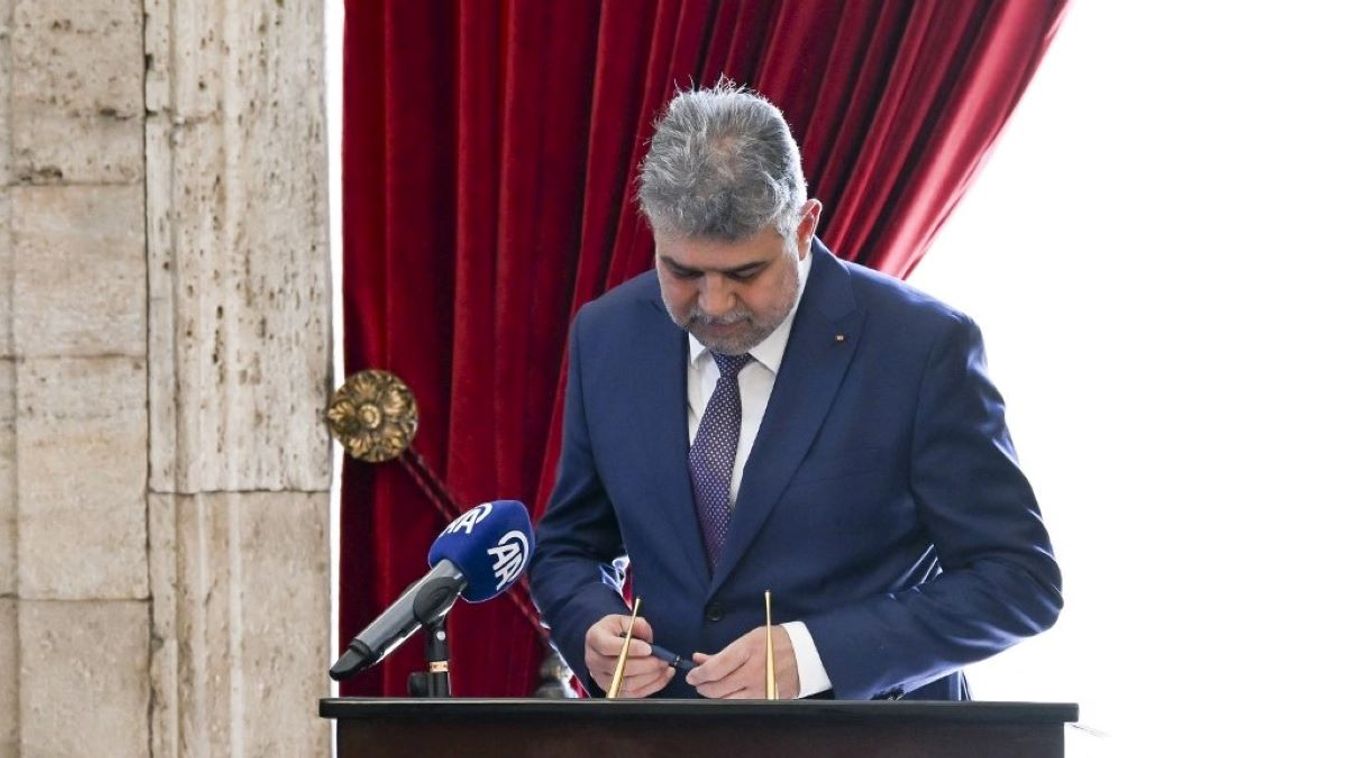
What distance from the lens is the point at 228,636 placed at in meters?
3.79

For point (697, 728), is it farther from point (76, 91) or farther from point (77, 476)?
point (76, 91)

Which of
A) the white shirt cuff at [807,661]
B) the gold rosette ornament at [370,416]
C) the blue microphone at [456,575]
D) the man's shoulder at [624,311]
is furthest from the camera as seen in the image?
the gold rosette ornament at [370,416]

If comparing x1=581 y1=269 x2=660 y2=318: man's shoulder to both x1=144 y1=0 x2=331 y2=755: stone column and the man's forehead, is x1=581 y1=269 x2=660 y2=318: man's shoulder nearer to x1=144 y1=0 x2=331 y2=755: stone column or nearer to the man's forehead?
the man's forehead

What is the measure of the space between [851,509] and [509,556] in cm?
67

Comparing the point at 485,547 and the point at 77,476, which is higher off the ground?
the point at 77,476

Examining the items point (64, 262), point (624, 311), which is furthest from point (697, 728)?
point (64, 262)

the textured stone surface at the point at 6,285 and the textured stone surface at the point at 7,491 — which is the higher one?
the textured stone surface at the point at 6,285

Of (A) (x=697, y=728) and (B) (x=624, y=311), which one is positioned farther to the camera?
(B) (x=624, y=311)

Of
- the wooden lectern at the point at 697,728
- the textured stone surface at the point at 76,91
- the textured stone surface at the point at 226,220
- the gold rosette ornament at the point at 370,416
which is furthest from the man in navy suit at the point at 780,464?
the textured stone surface at the point at 76,91

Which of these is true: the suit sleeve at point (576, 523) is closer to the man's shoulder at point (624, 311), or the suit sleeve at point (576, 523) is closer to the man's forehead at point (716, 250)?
the man's shoulder at point (624, 311)

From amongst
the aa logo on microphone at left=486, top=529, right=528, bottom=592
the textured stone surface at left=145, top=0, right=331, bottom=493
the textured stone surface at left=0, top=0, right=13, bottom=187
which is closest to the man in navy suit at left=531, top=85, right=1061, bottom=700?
the aa logo on microphone at left=486, top=529, right=528, bottom=592

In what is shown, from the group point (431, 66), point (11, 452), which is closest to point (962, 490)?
Answer: point (431, 66)

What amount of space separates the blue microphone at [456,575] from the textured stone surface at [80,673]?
1.86 metres

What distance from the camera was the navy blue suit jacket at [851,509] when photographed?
2549 mm
